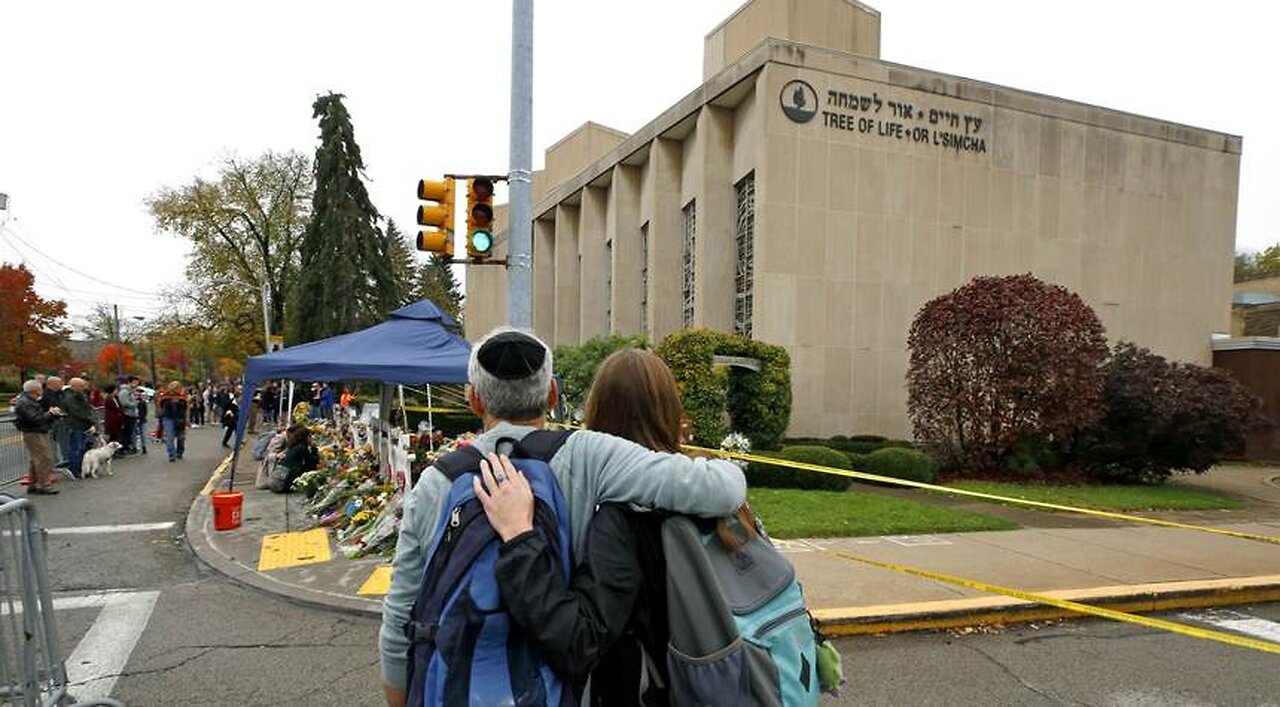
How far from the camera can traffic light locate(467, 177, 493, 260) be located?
301 inches

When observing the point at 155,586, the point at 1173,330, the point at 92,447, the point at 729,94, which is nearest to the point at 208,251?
the point at 92,447

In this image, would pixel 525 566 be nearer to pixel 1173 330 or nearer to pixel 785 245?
pixel 785 245

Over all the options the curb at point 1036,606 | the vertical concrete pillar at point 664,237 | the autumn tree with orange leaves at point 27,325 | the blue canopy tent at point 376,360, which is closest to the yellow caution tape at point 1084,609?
the curb at point 1036,606

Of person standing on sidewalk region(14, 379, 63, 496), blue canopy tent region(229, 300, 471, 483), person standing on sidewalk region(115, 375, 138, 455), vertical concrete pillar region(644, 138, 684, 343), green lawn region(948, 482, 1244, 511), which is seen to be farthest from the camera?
vertical concrete pillar region(644, 138, 684, 343)

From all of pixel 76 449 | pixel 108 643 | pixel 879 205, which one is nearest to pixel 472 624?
pixel 108 643

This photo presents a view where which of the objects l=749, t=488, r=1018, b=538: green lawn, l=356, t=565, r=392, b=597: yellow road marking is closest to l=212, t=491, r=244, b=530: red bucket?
l=356, t=565, r=392, b=597: yellow road marking

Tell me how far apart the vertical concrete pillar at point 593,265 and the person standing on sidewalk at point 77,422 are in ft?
64.2

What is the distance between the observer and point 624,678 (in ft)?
5.71

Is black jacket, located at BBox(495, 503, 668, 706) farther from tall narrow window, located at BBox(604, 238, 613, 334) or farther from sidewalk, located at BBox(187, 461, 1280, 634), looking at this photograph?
tall narrow window, located at BBox(604, 238, 613, 334)

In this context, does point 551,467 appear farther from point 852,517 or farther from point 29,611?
point 852,517

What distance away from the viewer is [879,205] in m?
18.1

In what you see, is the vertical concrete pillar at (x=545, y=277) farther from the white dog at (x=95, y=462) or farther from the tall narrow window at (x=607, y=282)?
the white dog at (x=95, y=462)

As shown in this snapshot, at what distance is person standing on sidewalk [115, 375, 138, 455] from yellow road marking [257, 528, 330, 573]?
36.2 feet

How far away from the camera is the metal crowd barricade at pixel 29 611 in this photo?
333 cm
